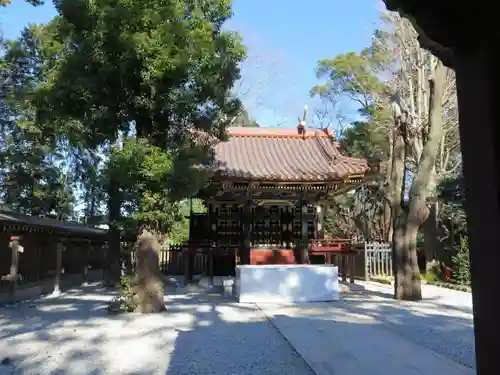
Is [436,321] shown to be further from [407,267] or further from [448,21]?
[448,21]

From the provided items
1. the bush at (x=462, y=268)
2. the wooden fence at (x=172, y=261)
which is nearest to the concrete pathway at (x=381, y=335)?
the bush at (x=462, y=268)

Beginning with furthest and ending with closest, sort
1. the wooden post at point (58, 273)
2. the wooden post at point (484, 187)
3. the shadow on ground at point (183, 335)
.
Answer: the wooden post at point (58, 273)
the shadow on ground at point (183, 335)
the wooden post at point (484, 187)

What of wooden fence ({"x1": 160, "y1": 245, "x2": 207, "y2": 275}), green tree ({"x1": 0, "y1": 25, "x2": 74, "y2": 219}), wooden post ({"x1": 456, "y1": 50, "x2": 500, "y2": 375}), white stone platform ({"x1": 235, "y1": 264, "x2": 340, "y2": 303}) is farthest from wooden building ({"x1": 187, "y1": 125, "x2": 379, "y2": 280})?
wooden post ({"x1": 456, "y1": 50, "x2": 500, "y2": 375})

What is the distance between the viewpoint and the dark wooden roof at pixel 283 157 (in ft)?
46.7

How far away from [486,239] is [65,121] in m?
9.59

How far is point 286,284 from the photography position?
12711 mm

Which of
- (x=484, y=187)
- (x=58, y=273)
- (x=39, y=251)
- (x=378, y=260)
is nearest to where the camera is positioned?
(x=484, y=187)

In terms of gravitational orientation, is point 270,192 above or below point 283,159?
below

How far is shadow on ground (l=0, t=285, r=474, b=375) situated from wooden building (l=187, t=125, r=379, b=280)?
3.67 meters

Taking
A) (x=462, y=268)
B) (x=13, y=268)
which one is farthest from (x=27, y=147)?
(x=462, y=268)

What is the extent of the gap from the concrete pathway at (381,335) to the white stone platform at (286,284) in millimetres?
678

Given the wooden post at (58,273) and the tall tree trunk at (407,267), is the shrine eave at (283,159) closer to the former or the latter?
the tall tree trunk at (407,267)

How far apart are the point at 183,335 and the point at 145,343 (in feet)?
2.72

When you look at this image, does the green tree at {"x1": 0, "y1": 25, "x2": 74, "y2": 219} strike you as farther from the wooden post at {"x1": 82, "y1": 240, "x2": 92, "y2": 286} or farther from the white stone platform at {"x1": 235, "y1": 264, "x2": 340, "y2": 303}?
the white stone platform at {"x1": 235, "y1": 264, "x2": 340, "y2": 303}
